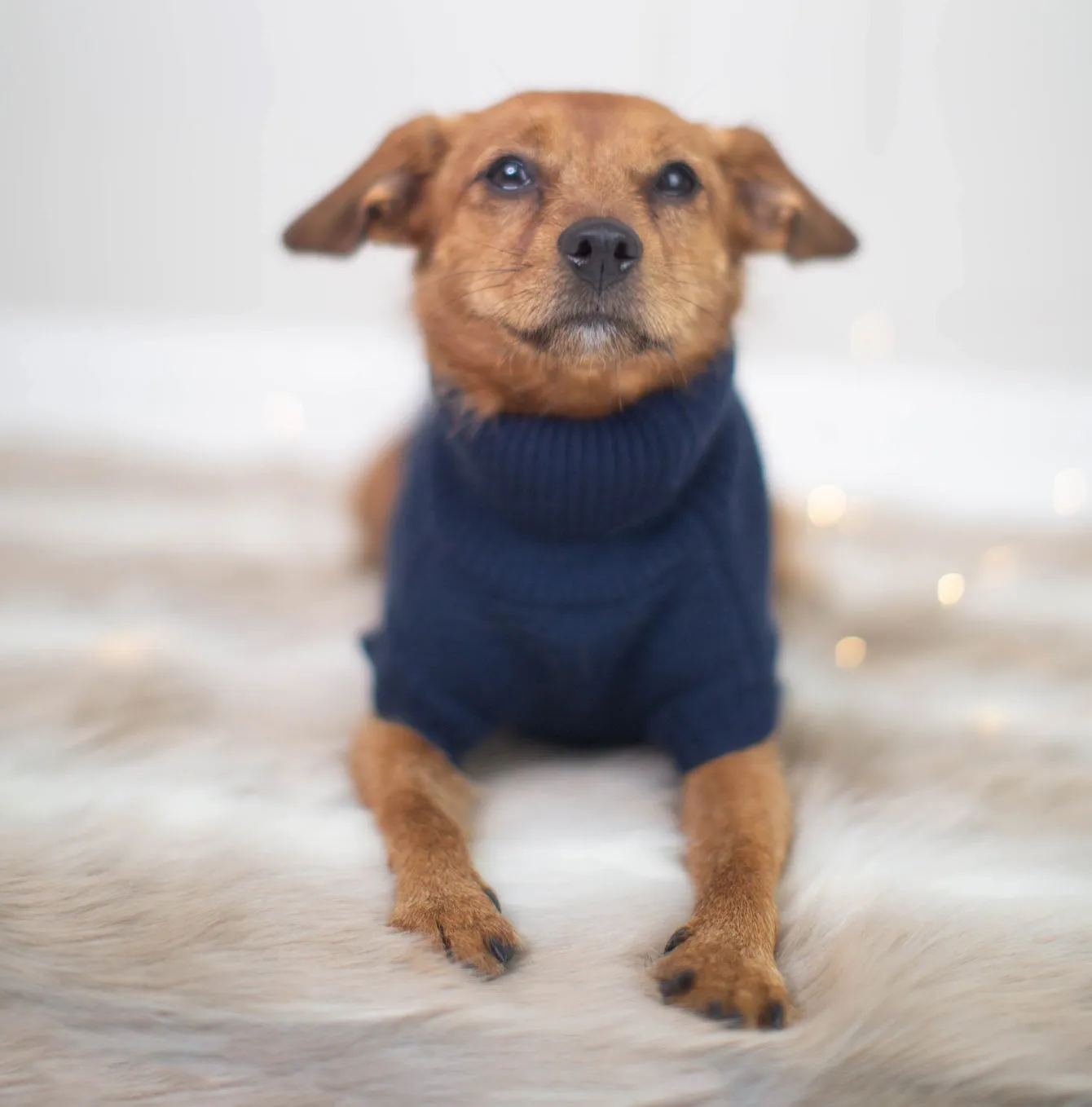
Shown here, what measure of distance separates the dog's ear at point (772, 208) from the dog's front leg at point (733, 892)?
0.78 m

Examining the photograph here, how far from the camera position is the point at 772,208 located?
2.09m

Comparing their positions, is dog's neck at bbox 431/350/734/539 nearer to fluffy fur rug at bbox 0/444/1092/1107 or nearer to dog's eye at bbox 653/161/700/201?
dog's eye at bbox 653/161/700/201

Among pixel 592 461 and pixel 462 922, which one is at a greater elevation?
pixel 592 461

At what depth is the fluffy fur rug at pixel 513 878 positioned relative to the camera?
128 cm

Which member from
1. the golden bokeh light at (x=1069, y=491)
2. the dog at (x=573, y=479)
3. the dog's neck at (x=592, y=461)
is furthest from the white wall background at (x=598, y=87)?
the dog's neck at (x=592, y=461)

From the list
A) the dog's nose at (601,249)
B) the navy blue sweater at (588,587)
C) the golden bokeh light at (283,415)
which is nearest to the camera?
the dog's nose at (601,249)

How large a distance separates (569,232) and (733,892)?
2.69 feet

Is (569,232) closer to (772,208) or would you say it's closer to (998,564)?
(772,208)

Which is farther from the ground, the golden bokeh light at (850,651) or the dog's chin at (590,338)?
the dog's chin at (590,338)

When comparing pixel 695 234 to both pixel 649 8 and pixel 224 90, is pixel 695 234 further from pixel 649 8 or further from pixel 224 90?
pixel 224 90

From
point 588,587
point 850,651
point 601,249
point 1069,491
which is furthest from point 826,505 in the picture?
point 601,249

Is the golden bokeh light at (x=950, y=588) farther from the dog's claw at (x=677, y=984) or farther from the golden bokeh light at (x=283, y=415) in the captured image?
the golden bokeh light at (x=283, y=415)

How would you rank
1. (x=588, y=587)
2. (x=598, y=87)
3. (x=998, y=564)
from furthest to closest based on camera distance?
1. (x=598, y=87)
2. (x=998, y=564)
3. (x=588, y=587)

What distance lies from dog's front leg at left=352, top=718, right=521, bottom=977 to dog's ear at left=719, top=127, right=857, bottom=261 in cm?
92
